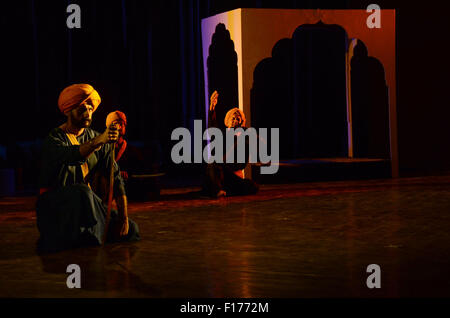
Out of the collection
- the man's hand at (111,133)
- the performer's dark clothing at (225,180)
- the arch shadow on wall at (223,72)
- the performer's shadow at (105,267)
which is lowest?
the performer's shadow at (105,267)

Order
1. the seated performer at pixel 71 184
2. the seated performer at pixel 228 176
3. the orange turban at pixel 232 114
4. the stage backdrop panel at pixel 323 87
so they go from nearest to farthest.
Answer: the seated performer at pixel 71 184 < the seated performer at pixel 228 176 < the orange turban at pixel 232 114 < the stage backdrop panel at pixel 323 87

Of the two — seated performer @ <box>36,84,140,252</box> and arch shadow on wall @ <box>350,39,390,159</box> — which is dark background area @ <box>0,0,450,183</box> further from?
seated performer @ <box>36,84,140,252</box>

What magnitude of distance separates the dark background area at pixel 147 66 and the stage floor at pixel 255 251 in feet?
7.01

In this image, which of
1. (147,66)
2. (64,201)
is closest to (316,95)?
(147,66)

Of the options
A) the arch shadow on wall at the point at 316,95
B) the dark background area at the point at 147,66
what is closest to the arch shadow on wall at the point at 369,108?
the arch shadow on wall at the point at 316,95

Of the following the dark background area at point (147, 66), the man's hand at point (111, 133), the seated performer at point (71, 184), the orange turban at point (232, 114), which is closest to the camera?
the man's hand at point (111, 133)

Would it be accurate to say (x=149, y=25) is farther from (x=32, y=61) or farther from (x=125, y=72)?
(x=32, y=61)

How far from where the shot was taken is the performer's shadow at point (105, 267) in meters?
4.56

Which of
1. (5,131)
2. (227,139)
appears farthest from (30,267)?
(5,131)

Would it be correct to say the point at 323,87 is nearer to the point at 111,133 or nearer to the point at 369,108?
the point at 369,108

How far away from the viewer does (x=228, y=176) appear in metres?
9.36

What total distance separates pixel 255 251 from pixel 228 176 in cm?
369

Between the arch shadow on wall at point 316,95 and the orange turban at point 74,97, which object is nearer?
the orange turban at point 74,97

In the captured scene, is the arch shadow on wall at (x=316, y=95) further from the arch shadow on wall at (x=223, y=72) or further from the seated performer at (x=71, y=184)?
the seated performer at (x=71, y=184)
